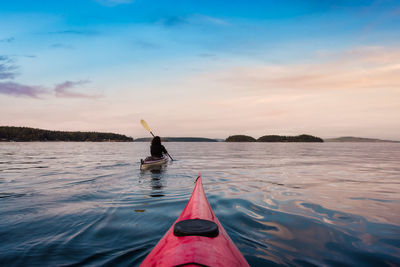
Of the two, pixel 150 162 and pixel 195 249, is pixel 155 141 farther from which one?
pixel 195 249

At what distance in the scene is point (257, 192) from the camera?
8758 mm

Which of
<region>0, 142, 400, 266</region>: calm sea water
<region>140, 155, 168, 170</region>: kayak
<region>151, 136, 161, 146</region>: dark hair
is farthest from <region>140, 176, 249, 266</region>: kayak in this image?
<region>151, 136, 161, 146</region>: dark hair

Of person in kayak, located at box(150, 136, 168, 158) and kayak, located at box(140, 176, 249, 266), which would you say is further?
person in kayak, located at box(150, 136, 168, 158)

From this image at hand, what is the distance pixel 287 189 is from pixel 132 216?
258 inches

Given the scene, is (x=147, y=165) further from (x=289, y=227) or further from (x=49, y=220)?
(x=289, y=227)

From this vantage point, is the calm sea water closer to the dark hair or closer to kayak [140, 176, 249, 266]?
kayak [140, 176, 249, 266]

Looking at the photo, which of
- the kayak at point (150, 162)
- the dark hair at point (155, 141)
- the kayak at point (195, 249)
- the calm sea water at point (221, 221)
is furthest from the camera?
the dark hair at point (155, 141)

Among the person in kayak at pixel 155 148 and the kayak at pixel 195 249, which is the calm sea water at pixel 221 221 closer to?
the kayak at pixel 195 249

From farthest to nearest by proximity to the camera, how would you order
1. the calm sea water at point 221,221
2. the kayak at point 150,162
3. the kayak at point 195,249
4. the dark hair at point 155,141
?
the dark hair at point 155,141, the kayak at point 150,162, the calm sea water at point 221,221, the kayak at point 195,249

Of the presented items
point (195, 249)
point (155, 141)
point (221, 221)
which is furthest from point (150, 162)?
point (195, 249)

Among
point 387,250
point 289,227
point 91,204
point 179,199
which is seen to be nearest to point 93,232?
point 91,204

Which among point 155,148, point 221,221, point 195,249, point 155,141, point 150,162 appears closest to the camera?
point 195,249

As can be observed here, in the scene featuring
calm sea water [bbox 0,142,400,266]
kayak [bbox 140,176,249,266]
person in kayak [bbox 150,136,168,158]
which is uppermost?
person in kayak [bbox 150,136,168,158]

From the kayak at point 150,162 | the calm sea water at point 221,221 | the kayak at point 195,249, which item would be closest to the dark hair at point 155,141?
the kayak at point 150,162
